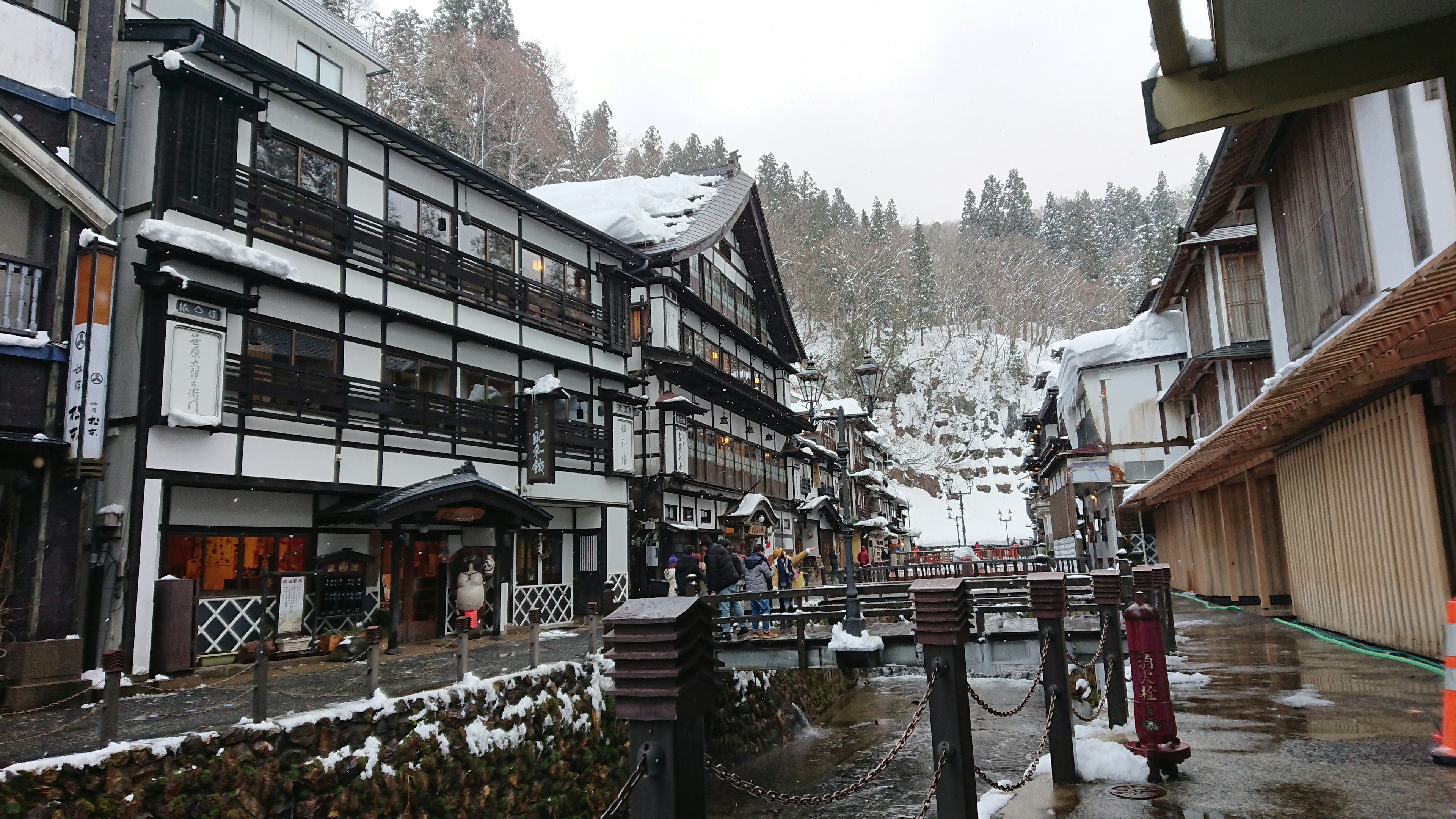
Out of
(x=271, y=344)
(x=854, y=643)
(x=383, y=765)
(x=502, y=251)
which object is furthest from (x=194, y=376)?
(x=854, y=643)

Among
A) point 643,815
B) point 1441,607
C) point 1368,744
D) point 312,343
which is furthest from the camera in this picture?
point 312,343

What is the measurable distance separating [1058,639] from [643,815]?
5.46m

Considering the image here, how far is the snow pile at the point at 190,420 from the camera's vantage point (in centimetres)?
1365

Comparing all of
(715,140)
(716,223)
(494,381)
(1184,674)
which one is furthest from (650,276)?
(715,140)

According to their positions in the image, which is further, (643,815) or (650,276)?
(650,276)

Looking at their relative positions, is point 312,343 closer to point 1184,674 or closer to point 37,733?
point 37,733

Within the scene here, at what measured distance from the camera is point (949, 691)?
5754mm

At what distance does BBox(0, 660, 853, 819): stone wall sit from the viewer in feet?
26.1

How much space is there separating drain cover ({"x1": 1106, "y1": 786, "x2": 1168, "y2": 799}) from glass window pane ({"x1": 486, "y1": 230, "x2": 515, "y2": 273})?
1939 cm

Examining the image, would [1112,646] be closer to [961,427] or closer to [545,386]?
[545,386]

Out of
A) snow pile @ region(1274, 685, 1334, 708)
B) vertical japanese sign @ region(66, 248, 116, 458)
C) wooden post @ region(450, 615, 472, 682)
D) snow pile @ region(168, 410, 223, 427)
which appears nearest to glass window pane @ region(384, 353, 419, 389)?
snow pile @ region(168, 410, 223, 427)

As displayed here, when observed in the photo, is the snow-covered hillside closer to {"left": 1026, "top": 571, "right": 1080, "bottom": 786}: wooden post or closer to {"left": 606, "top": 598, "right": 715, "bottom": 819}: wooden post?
{"left": 1026, "top": 571, "right": 1080, "bottom": 786}: wooden post

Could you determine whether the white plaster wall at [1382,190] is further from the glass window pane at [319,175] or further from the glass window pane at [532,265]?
the glass window pane at [532,265]

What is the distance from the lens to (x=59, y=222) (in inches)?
513
